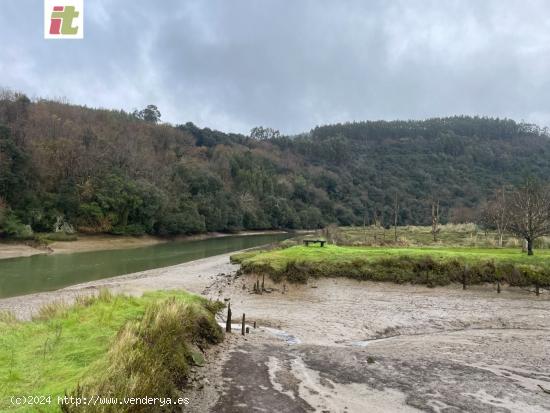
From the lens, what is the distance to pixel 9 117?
237 feet

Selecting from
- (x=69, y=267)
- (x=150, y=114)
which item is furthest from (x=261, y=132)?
(x=69, y=267)

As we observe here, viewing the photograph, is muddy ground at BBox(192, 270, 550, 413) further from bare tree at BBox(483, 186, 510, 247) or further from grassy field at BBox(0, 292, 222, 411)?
bare tree at BBox(483, 186, 510, 247)

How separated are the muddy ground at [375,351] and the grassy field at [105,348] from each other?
737 mm

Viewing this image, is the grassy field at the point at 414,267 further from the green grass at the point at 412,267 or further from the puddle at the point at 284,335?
the puddle at the point at 284,335

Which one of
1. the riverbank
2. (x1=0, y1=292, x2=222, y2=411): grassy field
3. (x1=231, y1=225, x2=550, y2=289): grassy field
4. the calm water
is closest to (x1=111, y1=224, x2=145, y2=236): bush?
the riverbank

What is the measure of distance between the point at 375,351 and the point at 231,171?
3700 inches

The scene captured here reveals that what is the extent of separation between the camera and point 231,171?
339 feet

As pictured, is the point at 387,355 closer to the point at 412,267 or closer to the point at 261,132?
the point at 412,267

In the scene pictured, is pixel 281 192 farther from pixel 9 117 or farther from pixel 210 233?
pixel 9 117

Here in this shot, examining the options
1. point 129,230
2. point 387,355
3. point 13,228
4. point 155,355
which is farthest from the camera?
point 129,230

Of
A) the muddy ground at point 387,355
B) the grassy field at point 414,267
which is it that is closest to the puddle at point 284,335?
the muddy ground at point 387,355

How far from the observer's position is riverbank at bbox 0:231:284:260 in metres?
40.6

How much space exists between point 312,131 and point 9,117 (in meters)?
132

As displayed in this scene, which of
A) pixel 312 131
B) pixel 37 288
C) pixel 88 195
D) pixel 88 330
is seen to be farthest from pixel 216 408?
pixel 312 131
